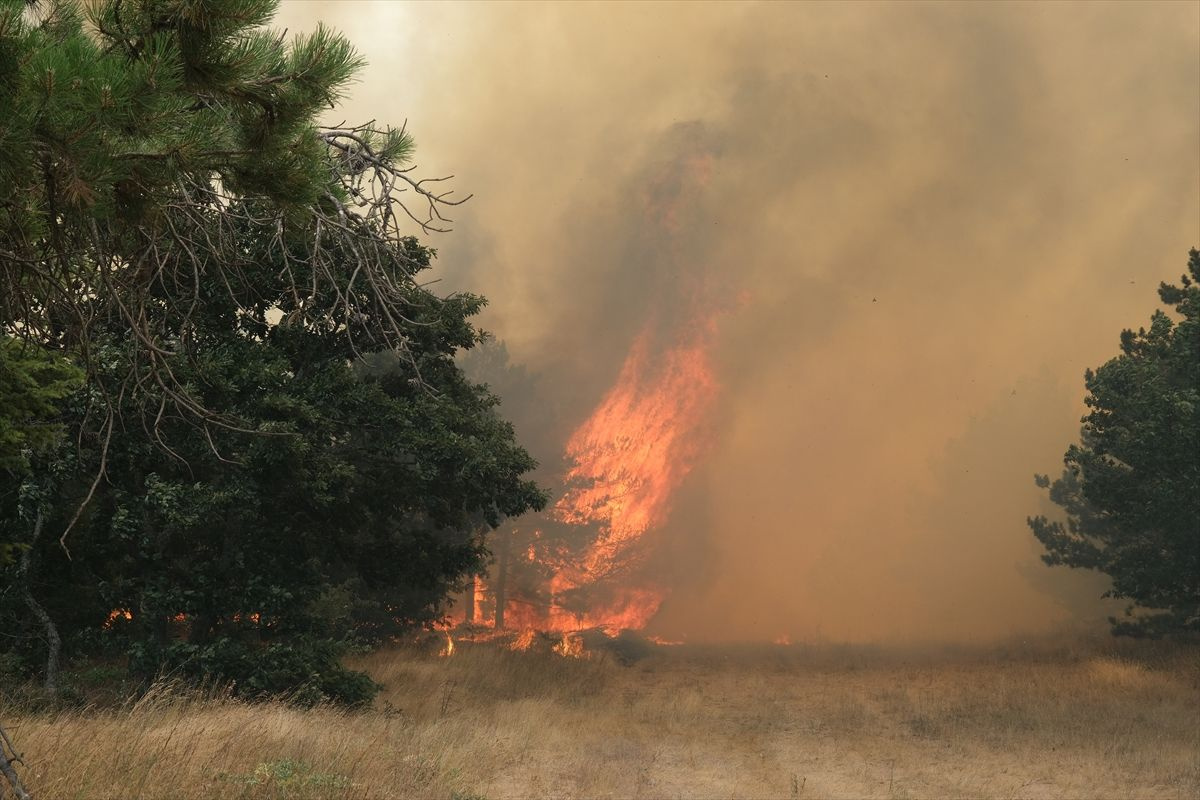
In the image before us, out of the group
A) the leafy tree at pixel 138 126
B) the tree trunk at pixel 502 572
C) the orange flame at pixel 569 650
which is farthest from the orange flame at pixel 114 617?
the tree trunk at pixel 502 572

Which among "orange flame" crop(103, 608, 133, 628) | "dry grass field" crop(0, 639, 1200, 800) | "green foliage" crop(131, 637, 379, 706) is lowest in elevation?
"dry grass field" crop(0, 639, 1200, 800)

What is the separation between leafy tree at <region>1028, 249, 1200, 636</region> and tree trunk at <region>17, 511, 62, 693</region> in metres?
24.5

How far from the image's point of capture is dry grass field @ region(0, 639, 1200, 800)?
8656 millimetres

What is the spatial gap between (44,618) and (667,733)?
12657mm

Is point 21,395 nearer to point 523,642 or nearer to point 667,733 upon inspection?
point 667,733

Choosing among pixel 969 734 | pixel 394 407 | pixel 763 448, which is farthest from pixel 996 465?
pixel 394 407

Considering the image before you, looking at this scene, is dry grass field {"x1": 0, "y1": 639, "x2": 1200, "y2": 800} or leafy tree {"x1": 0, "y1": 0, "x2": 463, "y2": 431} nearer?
leafy tree {"x1": 0, "y1": 0, "x2": 463, "y2": 431}

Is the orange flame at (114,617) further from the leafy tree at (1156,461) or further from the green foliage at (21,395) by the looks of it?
the leafy tree at (1156,461)

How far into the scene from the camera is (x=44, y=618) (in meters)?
14.0

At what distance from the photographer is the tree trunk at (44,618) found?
13.5 metres

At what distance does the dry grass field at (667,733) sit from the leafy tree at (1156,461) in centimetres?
252

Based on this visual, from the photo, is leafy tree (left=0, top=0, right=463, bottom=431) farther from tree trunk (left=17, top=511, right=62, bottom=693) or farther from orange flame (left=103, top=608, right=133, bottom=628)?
orange flame (left=103, top=608, right=133, bottom=628)

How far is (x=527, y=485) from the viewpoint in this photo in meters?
18.0

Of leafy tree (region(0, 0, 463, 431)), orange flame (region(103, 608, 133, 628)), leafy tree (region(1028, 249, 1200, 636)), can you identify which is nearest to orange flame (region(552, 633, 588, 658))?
orange flame (region(103, 608, 133, 628))
